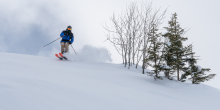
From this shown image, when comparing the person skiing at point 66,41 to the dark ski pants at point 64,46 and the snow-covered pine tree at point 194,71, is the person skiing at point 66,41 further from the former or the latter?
the snow-covered pine tree at point 194,71

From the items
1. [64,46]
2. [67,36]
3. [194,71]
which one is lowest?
[194,71]

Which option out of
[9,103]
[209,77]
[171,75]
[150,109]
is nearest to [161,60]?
[171,75]

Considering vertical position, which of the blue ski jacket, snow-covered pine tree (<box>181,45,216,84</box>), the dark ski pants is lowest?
snow-covered pine tree (<box>181,45,216,84</box>)

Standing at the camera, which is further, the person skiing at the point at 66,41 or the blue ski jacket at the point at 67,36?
the person skiing at the point at 66,41

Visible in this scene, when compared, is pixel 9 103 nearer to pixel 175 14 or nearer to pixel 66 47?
pixel 66 47

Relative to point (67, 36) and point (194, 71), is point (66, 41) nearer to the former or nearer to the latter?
point (67, 36)

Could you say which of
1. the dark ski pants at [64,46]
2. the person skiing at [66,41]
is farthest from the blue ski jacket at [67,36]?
the dark ski pants at [64,46]

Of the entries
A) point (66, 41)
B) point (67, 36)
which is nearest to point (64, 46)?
point (66, 41)

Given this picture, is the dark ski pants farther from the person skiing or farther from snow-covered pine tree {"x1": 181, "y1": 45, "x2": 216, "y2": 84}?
snow-covered pine tree {"x1": 181, "y1": 45, "x2": 216, "y2": 84}

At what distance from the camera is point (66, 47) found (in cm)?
984

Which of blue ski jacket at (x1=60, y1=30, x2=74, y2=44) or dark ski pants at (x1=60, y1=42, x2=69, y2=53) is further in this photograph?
dark ski pants at (x1=60, y1=42, x2=69, y2=53)

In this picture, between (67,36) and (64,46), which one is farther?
(64,46)

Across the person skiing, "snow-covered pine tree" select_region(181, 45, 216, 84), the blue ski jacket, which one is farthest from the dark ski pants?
"snow-covered pine tree" select_region(181, 45, 216, 84)

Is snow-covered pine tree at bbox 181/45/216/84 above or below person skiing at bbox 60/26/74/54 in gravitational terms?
below
